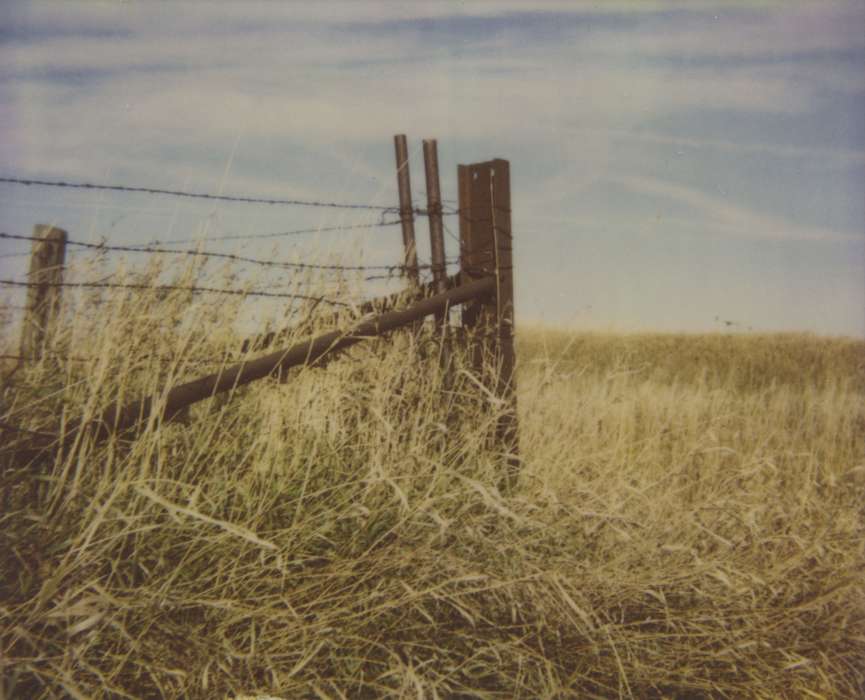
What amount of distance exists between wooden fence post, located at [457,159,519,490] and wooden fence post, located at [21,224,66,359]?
1790mm

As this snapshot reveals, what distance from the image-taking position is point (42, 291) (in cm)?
276

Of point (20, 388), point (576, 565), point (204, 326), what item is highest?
point (204, 326)

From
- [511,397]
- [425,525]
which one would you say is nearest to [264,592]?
[425,525]

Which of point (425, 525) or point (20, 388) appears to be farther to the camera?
point (20, 388)

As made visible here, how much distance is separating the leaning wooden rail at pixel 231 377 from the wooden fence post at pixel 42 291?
0.64 m

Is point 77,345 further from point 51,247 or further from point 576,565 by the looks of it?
point 576,565

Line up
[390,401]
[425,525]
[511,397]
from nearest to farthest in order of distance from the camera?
[425,525]
[390,401]
[511,397]

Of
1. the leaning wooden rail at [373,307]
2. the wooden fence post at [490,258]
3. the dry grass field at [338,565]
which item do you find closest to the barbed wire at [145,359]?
the dry grass field at [338,565]

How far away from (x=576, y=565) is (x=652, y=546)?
31 cm

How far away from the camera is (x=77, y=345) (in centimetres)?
243

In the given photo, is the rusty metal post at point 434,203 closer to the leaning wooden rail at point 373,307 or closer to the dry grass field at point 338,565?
the leaning wooden rail at point 373,307

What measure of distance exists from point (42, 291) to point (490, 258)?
6.65ft

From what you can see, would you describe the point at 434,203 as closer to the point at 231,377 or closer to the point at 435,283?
the point at 435,283

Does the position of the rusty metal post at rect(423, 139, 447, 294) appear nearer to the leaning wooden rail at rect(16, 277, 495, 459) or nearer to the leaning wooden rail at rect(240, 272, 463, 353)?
the leaning wooden rail at rect(240, 272, 463, 353)
